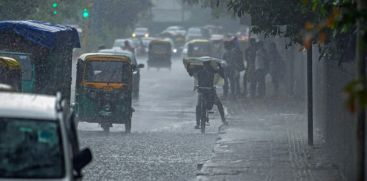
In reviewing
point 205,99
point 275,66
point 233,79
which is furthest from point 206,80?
point 275,66

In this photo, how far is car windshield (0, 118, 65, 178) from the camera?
27.1ft

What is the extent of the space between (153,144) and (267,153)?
314cm

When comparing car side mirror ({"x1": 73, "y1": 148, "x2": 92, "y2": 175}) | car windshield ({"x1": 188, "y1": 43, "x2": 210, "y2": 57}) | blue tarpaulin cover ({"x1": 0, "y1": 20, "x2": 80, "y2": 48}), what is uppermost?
car side mirror ({"x1": 73, "y1": 148, "x2": 92, "y2": 175})

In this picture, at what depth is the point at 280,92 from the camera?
37844 mm

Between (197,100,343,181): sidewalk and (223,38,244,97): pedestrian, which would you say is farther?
(223,38,244,97): pedestrian

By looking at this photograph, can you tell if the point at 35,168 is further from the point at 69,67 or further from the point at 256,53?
the point at 256,53

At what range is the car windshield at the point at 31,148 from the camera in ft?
27.1

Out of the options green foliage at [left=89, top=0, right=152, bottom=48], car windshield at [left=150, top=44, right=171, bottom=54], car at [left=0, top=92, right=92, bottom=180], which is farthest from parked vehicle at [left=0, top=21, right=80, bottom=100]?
green foliage at [left=89, top=0, right=152, bottom=48]

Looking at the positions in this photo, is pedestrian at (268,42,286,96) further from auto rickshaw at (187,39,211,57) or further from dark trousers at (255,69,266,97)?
auto rickshaw at (187,39,211,57)

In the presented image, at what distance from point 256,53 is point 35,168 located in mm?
28571

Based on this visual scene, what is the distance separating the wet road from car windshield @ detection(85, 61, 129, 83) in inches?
46.3

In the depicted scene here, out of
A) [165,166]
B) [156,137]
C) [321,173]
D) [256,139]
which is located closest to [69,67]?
[156,137]

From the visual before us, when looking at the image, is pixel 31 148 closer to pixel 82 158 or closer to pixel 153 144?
pixel 82 158

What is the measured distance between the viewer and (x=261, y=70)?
115ft
